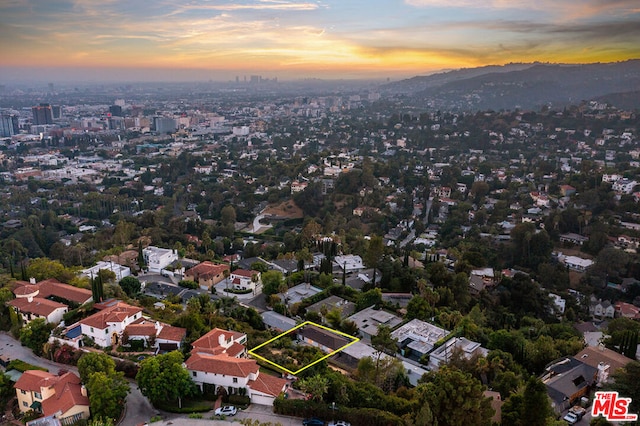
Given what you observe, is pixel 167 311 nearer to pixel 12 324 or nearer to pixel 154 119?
pixel 12 324

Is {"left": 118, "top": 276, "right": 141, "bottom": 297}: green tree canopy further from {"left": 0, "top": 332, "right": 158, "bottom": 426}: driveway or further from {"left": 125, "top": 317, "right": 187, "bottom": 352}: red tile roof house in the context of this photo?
{"left": 125, "top": 317, "right": 187, "bottom": 352}: red tile roof house

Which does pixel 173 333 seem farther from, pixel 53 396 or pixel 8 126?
pixel 8 126

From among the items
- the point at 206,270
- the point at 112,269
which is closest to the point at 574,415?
the point at 206,270

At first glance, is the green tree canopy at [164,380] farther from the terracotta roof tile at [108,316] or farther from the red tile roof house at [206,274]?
the red tile roof house at [206,274]

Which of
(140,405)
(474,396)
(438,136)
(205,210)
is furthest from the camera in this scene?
(438,136)

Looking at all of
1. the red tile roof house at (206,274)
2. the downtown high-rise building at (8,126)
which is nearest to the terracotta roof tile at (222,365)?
the red tile roof house at (206,274)

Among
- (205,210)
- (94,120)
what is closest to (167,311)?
(205,210)

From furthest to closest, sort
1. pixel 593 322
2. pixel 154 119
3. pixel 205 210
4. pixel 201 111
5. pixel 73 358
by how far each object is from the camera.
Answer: pixel 201 111 → pixel 154 119 → pixel 205 210 → pixel 593 322 → pixel 73 358
